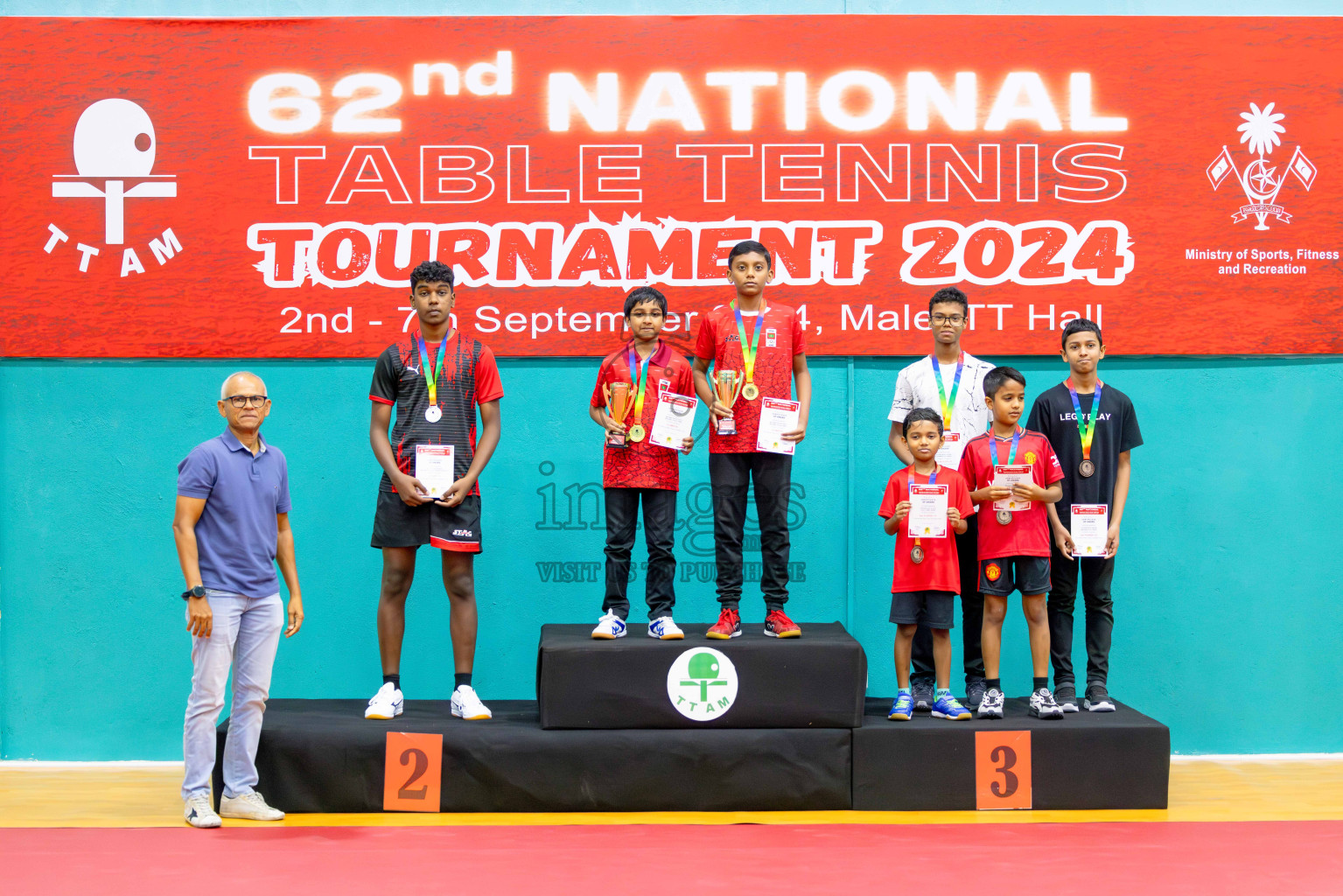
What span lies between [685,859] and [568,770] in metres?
0.63

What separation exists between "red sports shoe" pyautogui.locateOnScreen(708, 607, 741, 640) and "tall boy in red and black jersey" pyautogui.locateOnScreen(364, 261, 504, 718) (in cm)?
87

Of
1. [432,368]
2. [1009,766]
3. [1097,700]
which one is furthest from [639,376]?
[1097,700]

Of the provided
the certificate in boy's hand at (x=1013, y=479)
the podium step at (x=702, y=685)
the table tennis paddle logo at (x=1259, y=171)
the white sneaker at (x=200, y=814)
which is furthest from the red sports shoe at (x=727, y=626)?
the table tennis paddle logo at (x=1259, y=171)

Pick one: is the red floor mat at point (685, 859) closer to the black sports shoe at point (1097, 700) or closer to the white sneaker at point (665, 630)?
the black sports shoe at point (1097, 700)

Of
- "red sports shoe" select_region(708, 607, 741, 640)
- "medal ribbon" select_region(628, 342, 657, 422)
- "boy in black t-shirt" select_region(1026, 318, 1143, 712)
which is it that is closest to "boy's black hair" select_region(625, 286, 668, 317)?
"medal ribbon" select_region(628, 342, 657, 422)

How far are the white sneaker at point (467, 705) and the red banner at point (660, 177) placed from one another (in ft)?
4.77

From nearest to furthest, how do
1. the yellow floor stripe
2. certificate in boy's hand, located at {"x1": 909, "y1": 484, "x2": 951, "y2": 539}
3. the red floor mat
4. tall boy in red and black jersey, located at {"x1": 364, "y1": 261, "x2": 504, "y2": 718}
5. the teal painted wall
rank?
the red floor mat, the yellow floor stripe, certificate in boy's hand, located at {"x1": 909, "y1": 484, "x2": 951, "y2": 539}, tall boy in red and black jersey, located at {"x1": 364, "y1": 261, "x2": 504, "y2": 718}, the teal painted wall

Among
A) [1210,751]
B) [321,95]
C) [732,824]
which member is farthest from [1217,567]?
[321,95]

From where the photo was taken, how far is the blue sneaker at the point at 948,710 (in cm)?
370

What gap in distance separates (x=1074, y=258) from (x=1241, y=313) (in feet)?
2.44

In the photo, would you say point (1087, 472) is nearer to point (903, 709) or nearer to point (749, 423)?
point (903, 709)

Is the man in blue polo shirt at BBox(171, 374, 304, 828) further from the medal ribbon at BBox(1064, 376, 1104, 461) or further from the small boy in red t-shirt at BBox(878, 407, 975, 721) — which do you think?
the medal ribbon at BBox(1064, 376, 1104, 461)

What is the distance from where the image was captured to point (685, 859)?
124 inches

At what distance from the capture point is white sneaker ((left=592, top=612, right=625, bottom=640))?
3.77m
